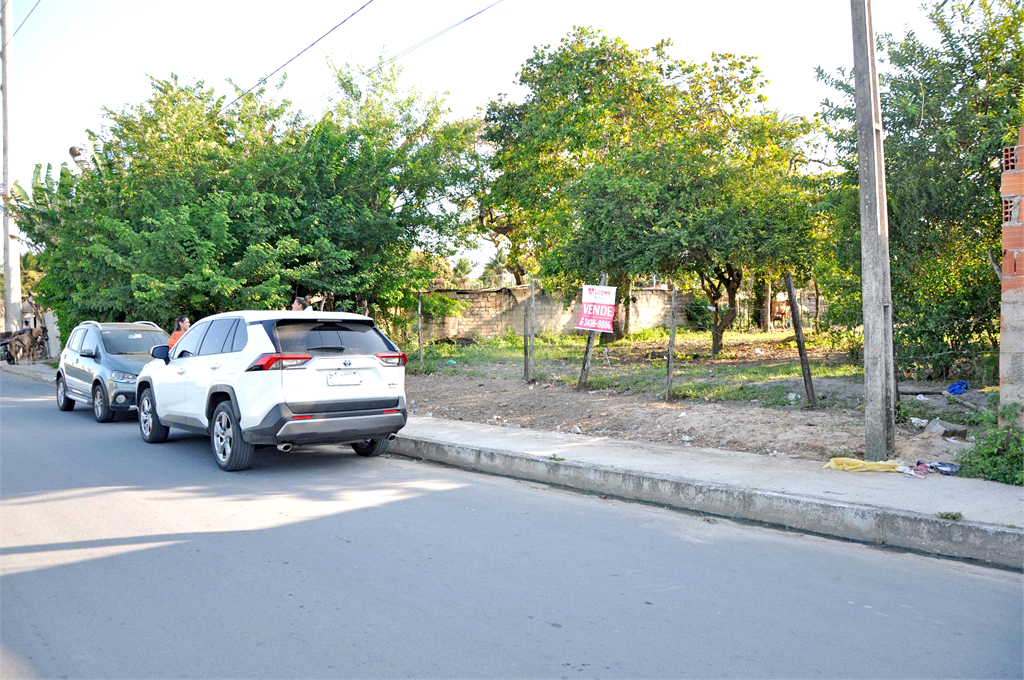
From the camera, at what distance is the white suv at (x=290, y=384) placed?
7.46 metres

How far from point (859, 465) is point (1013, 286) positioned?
2.20 metres

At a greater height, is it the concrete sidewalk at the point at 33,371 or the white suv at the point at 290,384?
the white suv at the point at 290,384

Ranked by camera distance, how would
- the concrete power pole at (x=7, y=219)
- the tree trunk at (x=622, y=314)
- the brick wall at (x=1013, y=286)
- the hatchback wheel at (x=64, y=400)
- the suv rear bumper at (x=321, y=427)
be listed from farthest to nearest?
the concrete power pole at (x=7, y=219) → the tree trunk at (x=622, y=314) → the hatchback wheel at (x=64, y=400) → the suv rear bumper at (x=321, y=427) → the brick wall at (x=1013, y=286)

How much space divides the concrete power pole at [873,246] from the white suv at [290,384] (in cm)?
506

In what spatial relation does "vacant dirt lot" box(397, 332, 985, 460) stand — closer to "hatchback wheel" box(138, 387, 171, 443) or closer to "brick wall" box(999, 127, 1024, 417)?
"brick wall" box(999, 127, 1024, 417)

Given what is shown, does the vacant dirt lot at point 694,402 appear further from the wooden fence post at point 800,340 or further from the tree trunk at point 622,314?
the tree trunk at point 622,314

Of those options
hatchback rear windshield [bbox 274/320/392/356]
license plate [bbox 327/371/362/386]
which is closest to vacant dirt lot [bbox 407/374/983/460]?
hatchback rear windshield [bbox 274/320/392/356]

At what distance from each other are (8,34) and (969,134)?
31941mm

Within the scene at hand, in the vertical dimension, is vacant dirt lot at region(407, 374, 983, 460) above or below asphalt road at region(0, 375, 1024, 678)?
above

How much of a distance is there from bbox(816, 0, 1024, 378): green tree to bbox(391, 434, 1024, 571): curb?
436cm

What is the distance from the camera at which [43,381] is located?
2091 cm

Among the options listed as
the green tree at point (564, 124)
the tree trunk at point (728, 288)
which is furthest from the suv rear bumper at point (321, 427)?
the tree trunk at point (728, 288)

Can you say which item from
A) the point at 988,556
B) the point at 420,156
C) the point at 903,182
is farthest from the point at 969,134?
the point at 420,156

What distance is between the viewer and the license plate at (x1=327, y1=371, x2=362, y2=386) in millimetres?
7715
